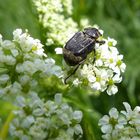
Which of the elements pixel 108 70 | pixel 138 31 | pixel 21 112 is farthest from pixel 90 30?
pixel 138 31

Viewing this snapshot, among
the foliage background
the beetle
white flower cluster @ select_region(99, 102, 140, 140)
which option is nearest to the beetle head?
the beetle

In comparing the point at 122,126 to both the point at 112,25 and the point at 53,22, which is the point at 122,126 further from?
the point at 112,25

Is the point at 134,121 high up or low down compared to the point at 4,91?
down

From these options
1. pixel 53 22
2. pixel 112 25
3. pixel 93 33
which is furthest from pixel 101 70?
pixel 112 25

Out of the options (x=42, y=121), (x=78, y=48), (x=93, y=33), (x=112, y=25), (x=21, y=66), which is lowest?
(x=42, y=121)

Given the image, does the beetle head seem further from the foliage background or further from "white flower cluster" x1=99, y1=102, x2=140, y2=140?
the foliage background

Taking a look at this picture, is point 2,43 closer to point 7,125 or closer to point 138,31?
point 7,125

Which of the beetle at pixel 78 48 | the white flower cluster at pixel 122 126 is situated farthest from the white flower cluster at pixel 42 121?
the beetle at pixel 78 48
